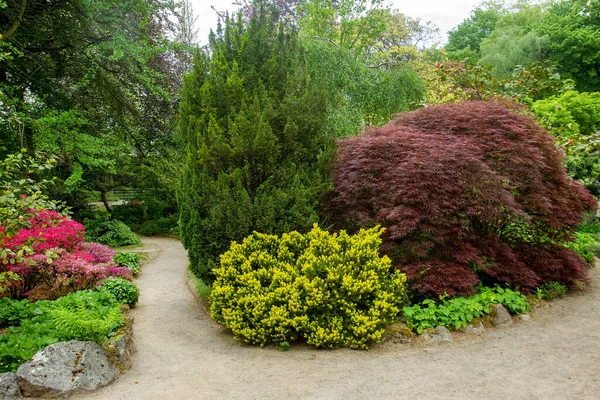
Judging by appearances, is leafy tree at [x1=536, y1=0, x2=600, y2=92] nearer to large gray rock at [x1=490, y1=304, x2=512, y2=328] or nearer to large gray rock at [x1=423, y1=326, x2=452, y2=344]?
large gray rock at [x1=490, y1=304, x2=512, y2=328]

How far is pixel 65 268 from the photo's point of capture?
5.42 m

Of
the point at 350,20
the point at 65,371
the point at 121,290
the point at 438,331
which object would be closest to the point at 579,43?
the point at 350,20

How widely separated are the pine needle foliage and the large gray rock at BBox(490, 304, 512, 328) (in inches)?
99.3

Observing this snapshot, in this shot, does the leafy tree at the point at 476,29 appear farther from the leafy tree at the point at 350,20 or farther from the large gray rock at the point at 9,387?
the large gray rock at the point at 9,387

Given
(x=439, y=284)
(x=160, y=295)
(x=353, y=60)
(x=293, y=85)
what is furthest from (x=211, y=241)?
(x=353, y=60)

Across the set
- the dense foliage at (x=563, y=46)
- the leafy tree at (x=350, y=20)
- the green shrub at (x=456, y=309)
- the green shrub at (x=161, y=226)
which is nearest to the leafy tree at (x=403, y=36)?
the dense foliage at (x=563, y=46)

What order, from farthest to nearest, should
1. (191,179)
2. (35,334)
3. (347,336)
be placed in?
1. (191,179)
2. (347,336)
3. (35,334)

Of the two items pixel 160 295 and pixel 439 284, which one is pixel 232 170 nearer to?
pixel 160 295

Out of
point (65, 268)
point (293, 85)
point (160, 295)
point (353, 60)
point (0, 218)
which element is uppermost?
point (353, 60)

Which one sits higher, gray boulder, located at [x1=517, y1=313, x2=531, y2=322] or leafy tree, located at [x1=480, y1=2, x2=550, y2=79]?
leafy tree, located at [x1=480, y1=2, x2=550, y2=79]

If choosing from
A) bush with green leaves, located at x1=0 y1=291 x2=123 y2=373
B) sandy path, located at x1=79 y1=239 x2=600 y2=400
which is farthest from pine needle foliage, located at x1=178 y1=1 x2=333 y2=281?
bush with green leaves, located at x1=0 y1=291 x2=123 y2=373

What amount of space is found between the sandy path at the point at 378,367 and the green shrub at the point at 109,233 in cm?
713

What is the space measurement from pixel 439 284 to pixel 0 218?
4.60 meters

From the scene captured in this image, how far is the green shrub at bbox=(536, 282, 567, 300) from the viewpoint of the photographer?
612 centimetres
